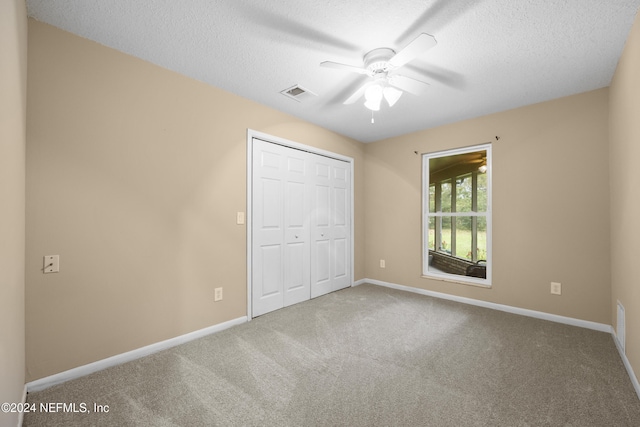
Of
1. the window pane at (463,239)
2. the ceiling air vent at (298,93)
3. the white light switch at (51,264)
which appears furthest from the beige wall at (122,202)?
the window pane at (463,239)

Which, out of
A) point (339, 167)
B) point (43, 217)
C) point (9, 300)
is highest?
point (339, 167)

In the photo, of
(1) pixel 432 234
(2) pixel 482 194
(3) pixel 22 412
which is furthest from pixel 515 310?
(3) pixel 22 412

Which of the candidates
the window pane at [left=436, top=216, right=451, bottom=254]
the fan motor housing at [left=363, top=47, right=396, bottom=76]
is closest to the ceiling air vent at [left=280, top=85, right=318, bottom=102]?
the fan motor housing at [left=363, top=47, right=396, bottom=76]

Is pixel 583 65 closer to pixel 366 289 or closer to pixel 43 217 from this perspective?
pixel 366 289

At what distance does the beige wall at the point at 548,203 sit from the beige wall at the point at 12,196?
401cm

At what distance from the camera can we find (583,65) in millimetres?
2316

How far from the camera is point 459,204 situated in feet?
13.0

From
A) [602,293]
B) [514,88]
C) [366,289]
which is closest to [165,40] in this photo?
[514,88]

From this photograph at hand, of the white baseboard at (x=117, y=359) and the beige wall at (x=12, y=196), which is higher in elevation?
the beige wall at (x=12, y=196)

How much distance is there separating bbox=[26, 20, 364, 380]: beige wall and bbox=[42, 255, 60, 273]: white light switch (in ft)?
0.08

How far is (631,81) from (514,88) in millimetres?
897

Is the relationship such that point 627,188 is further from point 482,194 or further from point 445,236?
point 445,236

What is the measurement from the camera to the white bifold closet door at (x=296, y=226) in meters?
3.13

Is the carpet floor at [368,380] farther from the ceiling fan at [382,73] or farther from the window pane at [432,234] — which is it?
the ceiling fan at [382,73]
